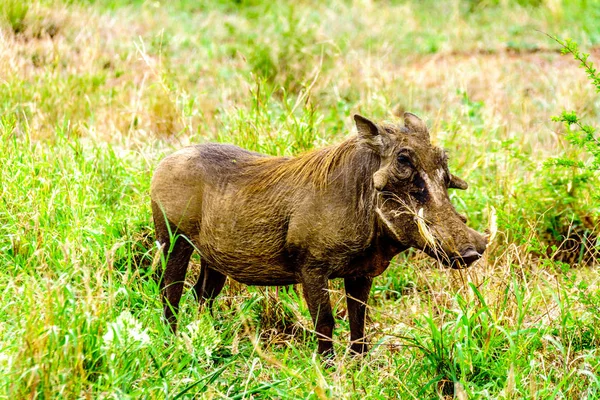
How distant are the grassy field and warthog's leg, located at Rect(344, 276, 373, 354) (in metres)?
0.09

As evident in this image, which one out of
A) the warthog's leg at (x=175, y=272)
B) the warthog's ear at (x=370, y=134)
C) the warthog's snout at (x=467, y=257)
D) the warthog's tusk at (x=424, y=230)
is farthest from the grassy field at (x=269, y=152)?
the warthog's ear at (x=370, y=134)

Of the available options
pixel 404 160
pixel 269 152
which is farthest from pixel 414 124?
pixel 269 152

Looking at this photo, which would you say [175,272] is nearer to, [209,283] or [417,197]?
[209,283]

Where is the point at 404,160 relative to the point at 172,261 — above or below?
above

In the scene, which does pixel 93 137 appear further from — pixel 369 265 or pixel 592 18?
pixel 592 18

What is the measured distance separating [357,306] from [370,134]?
0.84 metres

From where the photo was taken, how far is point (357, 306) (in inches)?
155

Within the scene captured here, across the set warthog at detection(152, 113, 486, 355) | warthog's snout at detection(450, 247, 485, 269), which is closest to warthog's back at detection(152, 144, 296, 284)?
warthog at detection(152, 113, 486, 355)

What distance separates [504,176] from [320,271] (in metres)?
2.31

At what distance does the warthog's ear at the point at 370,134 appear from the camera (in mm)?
3582

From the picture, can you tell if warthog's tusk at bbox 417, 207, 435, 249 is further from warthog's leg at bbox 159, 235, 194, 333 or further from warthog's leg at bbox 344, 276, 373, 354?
warthog's leg at bbox 159, 235, 194, 333

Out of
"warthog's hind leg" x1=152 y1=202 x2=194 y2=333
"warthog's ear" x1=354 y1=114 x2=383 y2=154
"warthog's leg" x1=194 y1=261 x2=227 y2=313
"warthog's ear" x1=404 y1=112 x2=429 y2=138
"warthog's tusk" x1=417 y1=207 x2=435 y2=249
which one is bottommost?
"warthog's leg" x1=194 y1=261 x2=227 y2=313

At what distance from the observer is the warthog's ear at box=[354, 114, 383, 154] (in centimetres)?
358

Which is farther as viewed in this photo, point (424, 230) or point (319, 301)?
point (319, 301)
